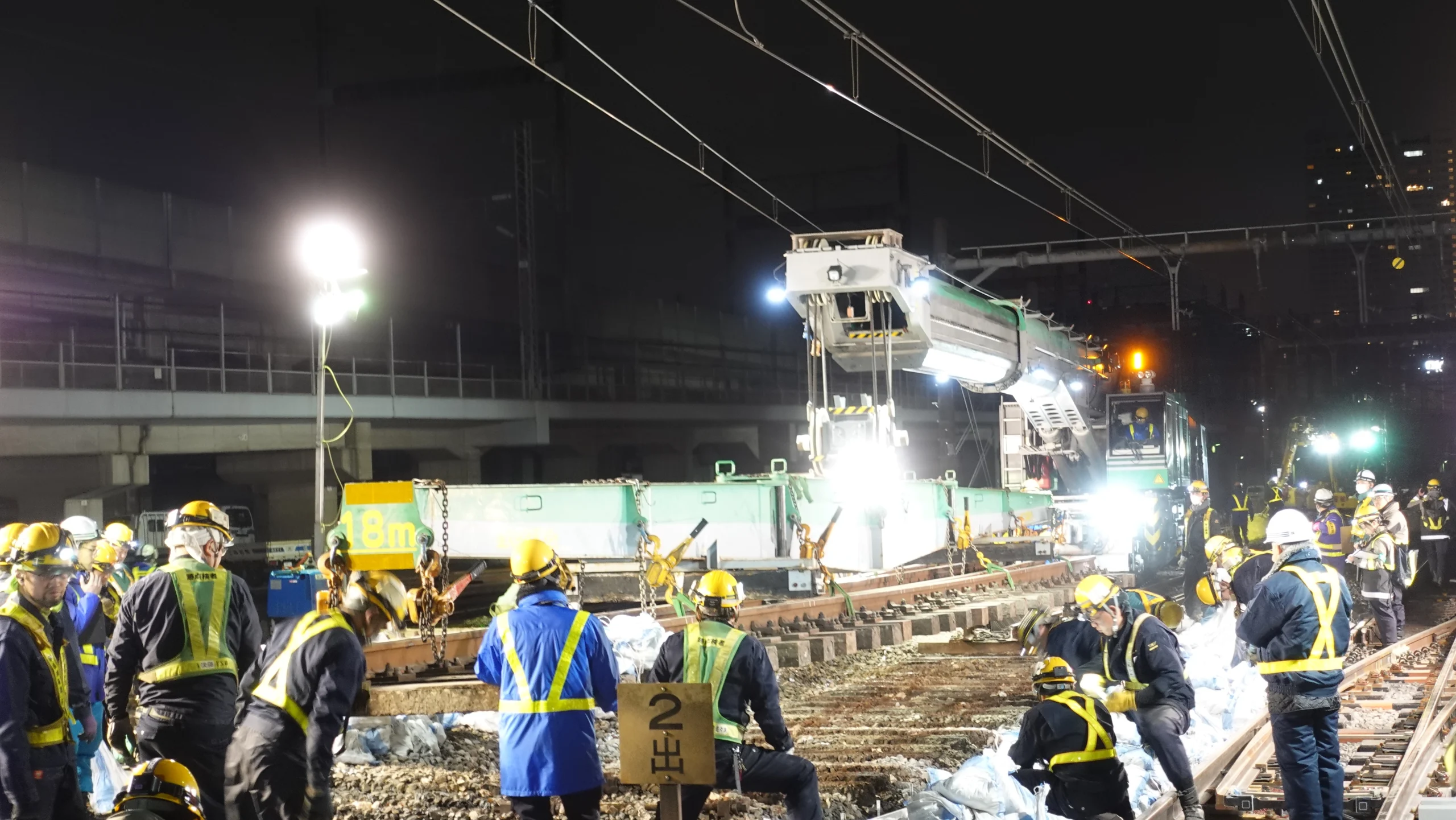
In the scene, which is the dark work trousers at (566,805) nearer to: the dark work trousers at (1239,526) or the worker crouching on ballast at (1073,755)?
the worker crouching on ballast at (1073,755)

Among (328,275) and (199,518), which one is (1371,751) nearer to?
(199,518)

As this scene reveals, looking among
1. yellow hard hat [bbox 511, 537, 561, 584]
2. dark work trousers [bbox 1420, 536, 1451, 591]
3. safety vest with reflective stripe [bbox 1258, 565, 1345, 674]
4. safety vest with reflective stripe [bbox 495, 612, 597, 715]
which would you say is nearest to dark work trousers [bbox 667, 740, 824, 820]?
safety vest with reflective stripe [bbox 495, 612, 597, 715]

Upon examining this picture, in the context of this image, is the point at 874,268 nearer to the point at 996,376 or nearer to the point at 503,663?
the point at 996,376

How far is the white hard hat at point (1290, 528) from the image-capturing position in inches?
294

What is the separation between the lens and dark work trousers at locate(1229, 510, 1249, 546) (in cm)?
2520

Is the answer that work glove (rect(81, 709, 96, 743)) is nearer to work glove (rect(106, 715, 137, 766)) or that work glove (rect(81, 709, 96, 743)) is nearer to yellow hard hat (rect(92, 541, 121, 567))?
work glove (rect(106, 715, 137, 766))

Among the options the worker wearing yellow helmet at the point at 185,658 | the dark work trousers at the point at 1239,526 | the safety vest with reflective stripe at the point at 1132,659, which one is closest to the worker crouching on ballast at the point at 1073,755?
the safety vest with reflective stripe at the point at 1132,659

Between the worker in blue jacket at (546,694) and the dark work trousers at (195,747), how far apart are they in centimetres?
181

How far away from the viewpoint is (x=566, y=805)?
5520mm

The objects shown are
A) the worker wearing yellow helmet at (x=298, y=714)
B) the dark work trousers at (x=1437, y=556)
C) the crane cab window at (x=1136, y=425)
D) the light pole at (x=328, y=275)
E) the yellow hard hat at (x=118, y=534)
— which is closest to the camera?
the worker wearing yellow helmet at (x=298, y=714)

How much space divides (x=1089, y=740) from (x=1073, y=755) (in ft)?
0.35

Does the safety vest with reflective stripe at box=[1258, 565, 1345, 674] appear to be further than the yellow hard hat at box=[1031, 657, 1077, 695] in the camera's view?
Yes

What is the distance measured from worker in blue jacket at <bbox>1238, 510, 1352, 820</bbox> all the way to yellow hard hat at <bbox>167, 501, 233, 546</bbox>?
227 inches

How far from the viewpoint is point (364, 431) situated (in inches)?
1243
